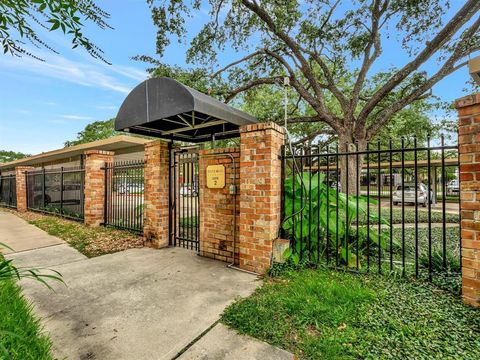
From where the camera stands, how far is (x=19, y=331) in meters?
1.84

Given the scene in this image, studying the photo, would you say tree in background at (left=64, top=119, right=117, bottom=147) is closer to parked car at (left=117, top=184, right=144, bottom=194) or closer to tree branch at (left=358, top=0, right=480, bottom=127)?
parked car at (left=117, top=184, right=144, bottom=194)

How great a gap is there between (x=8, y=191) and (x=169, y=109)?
48.1 feet

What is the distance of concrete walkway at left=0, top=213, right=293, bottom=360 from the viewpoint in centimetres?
187

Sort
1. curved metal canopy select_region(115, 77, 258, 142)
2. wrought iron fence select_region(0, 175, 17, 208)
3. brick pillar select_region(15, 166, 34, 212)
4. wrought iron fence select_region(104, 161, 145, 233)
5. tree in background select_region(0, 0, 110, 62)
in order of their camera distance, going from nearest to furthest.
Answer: tree in background select_region(0, 0, 110, 62) < curved metal canopy select_region(115, 77, 258, 142) < wrought iron fence select_region(104, 161, 145, 233) < brick pillar select_region(15, 166, 34, 212) < wrought iron fence select_region(0, 175, 17, 208)

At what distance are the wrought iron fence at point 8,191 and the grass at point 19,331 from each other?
12.6 metres

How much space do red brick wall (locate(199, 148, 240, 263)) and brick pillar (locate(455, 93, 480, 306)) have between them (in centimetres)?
269

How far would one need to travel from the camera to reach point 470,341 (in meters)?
1.82

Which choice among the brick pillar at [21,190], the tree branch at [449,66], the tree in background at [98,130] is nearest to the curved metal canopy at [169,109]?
the tree branch at [449,66]

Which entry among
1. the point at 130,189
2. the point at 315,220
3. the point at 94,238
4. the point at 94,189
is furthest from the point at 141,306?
the point at 94,189

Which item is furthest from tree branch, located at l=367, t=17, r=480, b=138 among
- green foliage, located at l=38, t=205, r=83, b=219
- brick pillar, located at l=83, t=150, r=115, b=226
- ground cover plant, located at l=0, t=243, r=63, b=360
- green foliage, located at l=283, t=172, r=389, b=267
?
green foliage, located at l=38, t=205, r=83, b=219

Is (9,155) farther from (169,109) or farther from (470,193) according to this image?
(470,193)

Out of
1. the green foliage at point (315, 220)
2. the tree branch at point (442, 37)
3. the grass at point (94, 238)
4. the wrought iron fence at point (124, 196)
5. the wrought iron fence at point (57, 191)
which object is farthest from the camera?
the wrought iron fence at point (57, 191)

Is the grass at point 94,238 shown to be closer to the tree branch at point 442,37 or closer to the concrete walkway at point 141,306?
the concrete walkway at point 141,306

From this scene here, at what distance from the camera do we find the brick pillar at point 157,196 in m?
4.69
